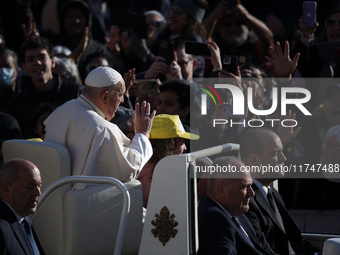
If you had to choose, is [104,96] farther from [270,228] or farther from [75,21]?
[75,21]

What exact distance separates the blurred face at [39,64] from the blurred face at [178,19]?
150 centimetres

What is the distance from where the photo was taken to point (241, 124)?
665cm

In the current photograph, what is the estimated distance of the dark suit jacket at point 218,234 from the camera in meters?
4.47

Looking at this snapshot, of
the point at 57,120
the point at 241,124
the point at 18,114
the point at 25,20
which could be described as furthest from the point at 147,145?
the point at 25,20

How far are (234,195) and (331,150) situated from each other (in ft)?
6.08

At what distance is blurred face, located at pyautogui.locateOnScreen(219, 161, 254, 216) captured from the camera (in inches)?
188

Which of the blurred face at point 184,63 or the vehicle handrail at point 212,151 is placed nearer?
Result: the vehicle handrail at point 212,151

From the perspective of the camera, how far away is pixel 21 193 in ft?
14.5

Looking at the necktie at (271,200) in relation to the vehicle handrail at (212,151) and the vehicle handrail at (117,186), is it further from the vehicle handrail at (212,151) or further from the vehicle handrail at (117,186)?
the vehicle handrail at (117,186)

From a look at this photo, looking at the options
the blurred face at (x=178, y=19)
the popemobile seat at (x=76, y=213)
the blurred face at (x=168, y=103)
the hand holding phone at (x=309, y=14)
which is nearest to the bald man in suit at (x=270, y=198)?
the popemobile seat at (x=76, y=213)

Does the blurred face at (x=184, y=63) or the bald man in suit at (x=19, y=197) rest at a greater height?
the blurred face at (x=184, y=63)

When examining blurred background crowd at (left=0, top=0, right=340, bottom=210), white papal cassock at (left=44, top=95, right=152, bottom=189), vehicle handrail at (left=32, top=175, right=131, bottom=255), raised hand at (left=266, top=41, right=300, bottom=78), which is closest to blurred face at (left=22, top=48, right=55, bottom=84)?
blurred background crowd at (left=0, top=0, right=340, bottom=210)

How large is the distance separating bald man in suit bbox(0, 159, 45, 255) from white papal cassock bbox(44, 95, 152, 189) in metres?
0.48

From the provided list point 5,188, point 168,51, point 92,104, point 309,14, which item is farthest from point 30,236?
point 309,14
